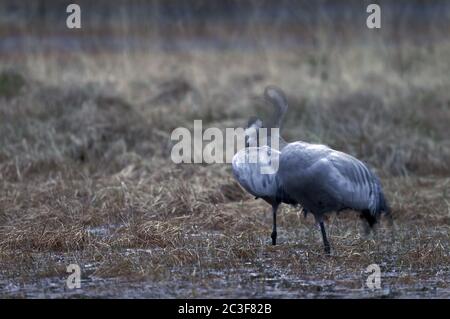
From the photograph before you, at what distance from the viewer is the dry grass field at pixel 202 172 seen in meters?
6.52

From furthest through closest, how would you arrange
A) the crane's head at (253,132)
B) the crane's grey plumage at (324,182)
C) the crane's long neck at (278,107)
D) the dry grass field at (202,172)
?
the crane's head at (253,132) < the crane's long neck at (278,107) < the crane's grey plumage at (324,182) < the dry grass field at (202,172)

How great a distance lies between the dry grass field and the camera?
21.4 ft

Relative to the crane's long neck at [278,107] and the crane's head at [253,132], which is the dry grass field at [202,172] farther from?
the crane's long neck at [278,107]

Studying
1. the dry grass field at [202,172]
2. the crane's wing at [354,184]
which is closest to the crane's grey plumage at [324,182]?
the crane's wing at [354,184]

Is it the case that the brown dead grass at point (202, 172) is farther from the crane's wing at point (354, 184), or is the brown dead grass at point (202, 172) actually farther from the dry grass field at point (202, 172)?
the crane's wing at point (354, 184)

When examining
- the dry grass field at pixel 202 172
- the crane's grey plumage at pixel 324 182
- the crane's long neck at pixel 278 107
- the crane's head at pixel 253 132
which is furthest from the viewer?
the crane's head at pixel 253 132

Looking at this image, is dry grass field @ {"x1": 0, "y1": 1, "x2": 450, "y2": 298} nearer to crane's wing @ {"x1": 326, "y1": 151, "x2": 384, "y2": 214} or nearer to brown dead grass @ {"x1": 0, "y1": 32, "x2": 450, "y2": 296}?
brown dead grass @ {"x1": 0, "y1": 32, "x2": 450, "y2": 296}

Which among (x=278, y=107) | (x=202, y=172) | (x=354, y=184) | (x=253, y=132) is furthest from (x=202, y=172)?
(x=354, y=184)

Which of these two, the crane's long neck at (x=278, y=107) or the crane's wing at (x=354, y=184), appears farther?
the crane's long neck at (x=278, y=107)

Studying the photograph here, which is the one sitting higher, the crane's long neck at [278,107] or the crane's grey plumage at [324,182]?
the crane's long neck at [278,107]

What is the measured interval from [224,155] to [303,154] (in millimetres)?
3295

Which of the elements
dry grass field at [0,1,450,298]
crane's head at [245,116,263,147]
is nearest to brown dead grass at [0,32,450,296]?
dry grass field at [0,1,450,298]

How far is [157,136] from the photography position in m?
10.5
